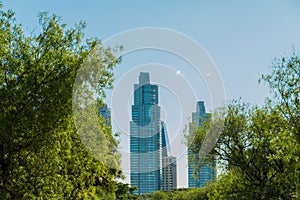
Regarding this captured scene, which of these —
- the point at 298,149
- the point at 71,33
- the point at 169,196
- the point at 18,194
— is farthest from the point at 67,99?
the point at 169,196

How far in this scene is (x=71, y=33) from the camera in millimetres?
12078

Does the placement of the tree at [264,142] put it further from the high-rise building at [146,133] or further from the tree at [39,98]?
the tree at [39,98]

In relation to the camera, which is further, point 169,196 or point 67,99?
point 169,196

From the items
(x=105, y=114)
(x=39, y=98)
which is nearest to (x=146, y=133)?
(x=105, y=114)

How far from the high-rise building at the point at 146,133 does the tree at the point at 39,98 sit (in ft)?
5.21

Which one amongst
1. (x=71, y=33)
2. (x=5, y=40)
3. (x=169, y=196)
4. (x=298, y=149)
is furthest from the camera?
(x=169, y=196)

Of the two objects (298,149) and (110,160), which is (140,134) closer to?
(110,160)

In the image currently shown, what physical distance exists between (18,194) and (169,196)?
2209 inches

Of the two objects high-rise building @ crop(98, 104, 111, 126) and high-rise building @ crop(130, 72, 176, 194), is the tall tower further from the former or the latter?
high-rise building @ crop(98, 104, 111, 126)

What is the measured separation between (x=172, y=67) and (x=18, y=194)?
19.0 ft

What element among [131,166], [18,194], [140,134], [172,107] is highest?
[172,107]

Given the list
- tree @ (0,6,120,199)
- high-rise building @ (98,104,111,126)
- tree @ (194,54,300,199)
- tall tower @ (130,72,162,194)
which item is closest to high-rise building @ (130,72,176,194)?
tall tower @ (130,72,162,194)

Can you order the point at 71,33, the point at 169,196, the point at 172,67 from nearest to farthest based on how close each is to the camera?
1. the point at 71,33
2. the point at 172,67
3. the point at 169,196

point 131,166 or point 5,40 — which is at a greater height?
point 5,40
